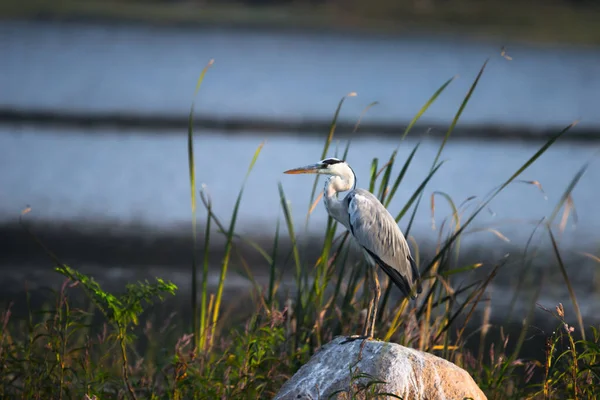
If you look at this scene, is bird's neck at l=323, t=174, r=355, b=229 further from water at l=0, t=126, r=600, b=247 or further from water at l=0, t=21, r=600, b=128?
water at l=0, t=21, r=600, b=128

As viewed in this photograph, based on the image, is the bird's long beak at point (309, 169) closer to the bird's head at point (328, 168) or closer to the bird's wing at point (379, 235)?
the bird's head at point (328, 168)

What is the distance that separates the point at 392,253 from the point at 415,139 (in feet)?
38.2

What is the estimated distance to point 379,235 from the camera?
8.98 feet

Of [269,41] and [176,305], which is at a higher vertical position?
[269,41]

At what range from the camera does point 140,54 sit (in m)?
23.1

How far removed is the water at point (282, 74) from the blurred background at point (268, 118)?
0.07 metres

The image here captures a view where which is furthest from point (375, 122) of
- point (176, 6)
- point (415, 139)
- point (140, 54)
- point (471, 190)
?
point (176, 6)

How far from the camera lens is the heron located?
2.73 metres

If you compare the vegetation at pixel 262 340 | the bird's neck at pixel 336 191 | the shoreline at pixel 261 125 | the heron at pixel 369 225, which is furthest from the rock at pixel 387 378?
the shoreline at pixel 261 125

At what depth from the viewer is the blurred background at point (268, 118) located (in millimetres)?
7156

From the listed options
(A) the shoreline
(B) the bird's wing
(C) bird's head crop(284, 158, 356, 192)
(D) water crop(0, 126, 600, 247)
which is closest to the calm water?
(D) water crop(0, 126, 600, 247)

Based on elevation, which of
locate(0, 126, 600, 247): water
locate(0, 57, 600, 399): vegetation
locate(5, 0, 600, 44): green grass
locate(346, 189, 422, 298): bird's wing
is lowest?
locate(0, 126, 600, 247): water

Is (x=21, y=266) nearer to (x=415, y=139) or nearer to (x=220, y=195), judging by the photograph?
(x=220, y=195)

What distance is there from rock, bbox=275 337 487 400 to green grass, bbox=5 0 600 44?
22.4 m
